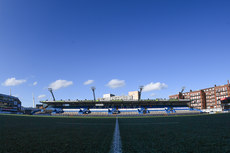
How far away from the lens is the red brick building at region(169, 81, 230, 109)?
7369cm

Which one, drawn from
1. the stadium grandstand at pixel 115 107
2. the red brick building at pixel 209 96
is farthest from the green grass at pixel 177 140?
the red brick building at pixel 209 96

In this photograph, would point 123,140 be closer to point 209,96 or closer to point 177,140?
point 177,140

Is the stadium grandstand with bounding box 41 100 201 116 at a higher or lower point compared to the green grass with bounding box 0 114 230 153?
lower

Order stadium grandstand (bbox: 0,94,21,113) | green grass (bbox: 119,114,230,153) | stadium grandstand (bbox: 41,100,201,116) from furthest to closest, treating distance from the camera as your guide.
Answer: stadium grandstand (bbox: 0,94,21,113)
stadium grandstand (bbox: 41,100,201,116)
green grass (bbox: 119,114,230,153)

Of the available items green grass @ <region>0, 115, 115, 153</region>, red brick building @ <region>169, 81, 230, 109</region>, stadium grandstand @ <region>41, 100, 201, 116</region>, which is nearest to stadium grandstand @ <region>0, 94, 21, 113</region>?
stadium grandstand @ <region>41, 100, 201, 116</region>

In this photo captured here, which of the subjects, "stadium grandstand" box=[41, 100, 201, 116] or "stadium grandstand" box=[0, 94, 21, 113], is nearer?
"stadium grandstand" box=[41, 100, 201, 116]

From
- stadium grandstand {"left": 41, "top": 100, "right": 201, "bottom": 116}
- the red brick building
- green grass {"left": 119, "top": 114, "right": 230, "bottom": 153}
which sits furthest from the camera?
the red brick building

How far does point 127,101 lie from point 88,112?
15527mm

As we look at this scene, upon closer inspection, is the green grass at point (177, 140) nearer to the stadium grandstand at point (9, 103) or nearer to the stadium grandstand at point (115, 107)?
the stadium grandstand at point (115, 107)

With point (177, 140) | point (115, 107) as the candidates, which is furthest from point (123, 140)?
point (115, 107)

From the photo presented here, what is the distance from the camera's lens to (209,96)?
8169cm

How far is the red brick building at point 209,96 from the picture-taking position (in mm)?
73688

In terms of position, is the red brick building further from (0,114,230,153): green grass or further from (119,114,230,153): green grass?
(119,114,230,153): green grass

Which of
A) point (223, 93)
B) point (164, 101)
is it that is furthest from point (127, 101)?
point (223, 93)
